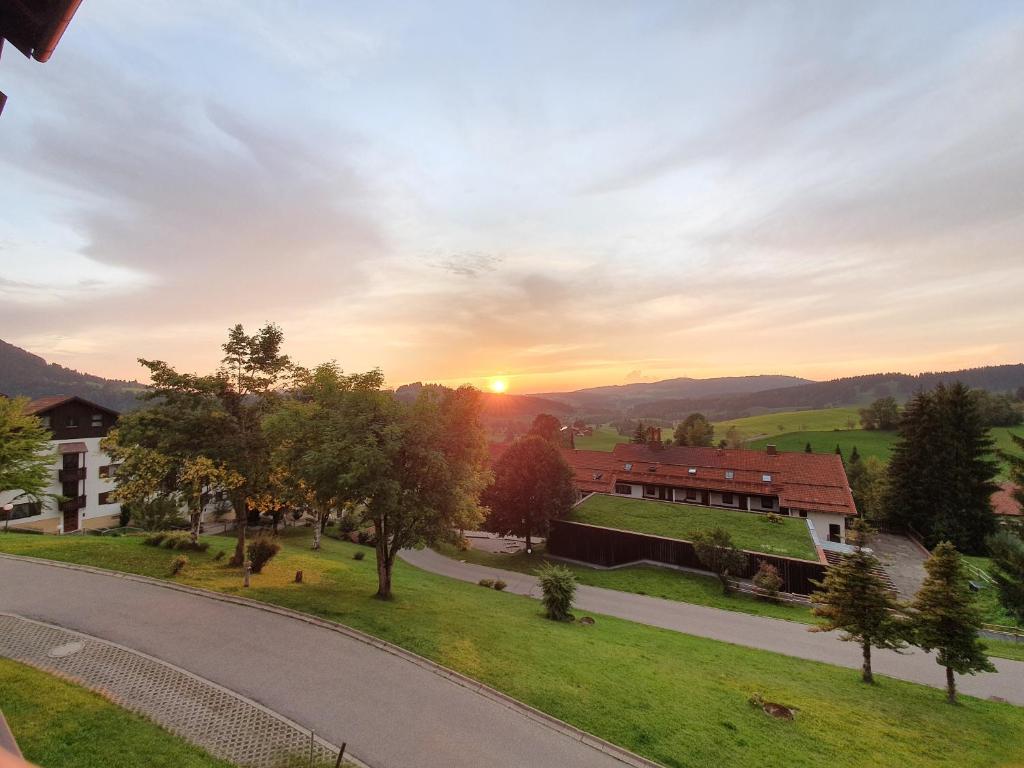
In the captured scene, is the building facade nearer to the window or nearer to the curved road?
the window

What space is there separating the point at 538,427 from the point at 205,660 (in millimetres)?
66899

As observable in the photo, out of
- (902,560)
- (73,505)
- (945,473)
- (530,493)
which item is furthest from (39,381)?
(945,473)

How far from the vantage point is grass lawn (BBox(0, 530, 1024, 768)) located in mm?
12680

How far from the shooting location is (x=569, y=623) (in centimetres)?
2306

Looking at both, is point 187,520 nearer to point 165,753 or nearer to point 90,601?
point 90,601

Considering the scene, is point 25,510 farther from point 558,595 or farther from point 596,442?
point 596,442

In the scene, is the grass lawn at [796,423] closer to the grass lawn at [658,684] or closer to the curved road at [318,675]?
the grass lawn at [658,684]

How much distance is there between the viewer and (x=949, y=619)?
53.8ft

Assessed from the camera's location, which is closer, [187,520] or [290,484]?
[290,484]


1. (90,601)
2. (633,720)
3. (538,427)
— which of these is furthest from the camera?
(538,427)

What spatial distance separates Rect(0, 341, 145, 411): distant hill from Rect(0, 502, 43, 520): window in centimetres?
7603

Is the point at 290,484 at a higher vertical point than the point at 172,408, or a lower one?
lower

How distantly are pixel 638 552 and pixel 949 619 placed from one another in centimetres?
2297

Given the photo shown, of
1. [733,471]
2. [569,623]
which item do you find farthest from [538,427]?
[569,623]
